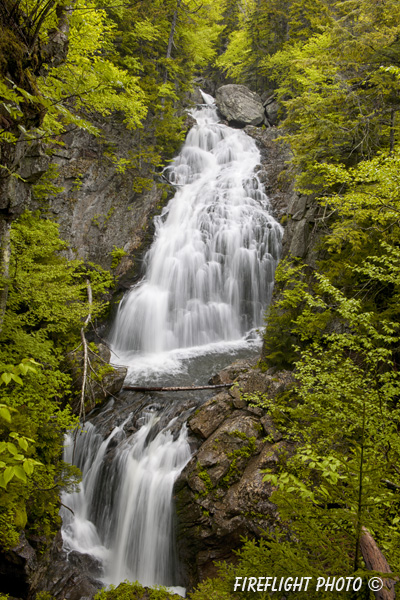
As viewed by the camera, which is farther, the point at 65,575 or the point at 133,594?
the point at 65,575

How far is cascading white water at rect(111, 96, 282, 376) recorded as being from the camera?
40.1ft

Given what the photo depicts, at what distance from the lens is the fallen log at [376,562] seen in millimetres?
1958

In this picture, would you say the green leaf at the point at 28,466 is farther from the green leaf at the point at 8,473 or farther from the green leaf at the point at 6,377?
the green leaf at the point at 6,377

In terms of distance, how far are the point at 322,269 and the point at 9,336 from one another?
7.01 metres

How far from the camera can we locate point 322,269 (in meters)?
7.42

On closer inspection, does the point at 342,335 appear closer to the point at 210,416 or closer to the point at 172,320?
the point at 210,416

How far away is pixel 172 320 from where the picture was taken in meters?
12.5

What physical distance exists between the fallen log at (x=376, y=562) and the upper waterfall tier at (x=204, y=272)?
388 inches

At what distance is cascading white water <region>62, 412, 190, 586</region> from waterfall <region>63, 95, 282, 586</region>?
19 millimetres

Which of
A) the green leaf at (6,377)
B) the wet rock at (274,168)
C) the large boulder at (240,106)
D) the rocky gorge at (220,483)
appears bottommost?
the rocky gorge at (220,483)

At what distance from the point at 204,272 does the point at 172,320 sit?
2.60 meters

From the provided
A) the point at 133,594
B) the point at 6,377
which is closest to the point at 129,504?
the point at 133,594

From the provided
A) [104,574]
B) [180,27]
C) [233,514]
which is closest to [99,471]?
[104,574]

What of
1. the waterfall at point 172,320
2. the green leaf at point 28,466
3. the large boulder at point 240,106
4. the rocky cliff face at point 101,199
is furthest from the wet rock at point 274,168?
the green leaf at point 28,466
